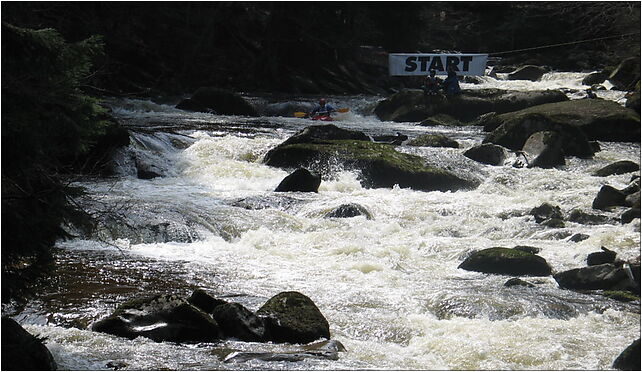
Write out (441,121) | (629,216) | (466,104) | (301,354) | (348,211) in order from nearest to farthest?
(301,354) → (629,216) → (348,211) → (441,121) → (466,104)

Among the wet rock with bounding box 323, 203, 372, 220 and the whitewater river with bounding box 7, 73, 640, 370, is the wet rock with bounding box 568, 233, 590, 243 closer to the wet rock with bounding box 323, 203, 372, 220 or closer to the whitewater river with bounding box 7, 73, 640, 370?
the whitewater river with bounding box 7, 73, 640, 370

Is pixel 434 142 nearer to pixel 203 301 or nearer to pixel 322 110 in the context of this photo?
pixel 322 110

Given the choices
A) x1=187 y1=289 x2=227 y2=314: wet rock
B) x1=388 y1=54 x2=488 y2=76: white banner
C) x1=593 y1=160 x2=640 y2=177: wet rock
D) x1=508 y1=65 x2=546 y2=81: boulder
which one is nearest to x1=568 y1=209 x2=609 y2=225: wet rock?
x1=593 y1=160 x2=640 y2=177: wet rock

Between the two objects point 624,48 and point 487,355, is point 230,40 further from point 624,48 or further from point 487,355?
point 487,355

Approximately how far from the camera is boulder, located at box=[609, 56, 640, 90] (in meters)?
31.4

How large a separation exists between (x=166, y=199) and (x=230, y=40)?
980 inches

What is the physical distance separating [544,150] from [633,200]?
167 inches

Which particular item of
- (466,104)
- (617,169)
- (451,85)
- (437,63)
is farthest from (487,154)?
(437,63)

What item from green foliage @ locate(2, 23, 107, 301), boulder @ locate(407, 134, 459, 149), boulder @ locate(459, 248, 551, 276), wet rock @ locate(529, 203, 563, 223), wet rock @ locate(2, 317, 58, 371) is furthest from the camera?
boulder @ locate(407, 134, 459, 149)

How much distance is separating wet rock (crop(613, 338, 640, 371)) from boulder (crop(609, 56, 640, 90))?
969 inches

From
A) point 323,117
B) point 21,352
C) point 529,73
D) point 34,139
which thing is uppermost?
point 34,139

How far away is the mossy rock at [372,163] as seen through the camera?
16.9m

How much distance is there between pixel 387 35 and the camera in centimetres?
4112

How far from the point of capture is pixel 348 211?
1434cm
